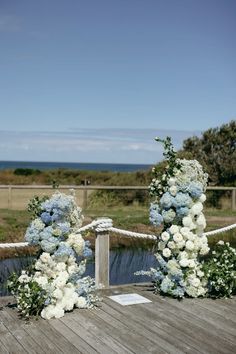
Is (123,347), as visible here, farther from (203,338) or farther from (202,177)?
(202,177)

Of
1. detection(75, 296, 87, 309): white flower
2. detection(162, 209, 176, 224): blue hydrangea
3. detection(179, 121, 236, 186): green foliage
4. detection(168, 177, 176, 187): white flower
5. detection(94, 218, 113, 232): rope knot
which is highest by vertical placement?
detection(179, 121, 236, 186): green foliage

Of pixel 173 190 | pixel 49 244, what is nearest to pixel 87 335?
pixel 49 244

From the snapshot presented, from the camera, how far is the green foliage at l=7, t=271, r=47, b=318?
18.2 ft

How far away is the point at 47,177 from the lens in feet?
125

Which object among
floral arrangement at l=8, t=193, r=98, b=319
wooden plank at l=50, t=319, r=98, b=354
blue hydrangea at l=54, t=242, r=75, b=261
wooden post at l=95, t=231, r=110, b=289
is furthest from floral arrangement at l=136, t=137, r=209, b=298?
wooden plank at l=50, t=319, r=98, b=354

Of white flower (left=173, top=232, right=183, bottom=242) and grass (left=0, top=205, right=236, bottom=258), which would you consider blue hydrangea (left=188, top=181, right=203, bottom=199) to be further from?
grass (left=0, top=205, right=236, bottom=258)

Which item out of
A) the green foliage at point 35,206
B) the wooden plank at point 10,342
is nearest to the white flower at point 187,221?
the green foliage at point 35,206

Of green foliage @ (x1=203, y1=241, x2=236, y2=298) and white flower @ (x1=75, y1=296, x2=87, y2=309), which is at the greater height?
green foliage @ (x1=203, y1=241, x2=236, y2=298)

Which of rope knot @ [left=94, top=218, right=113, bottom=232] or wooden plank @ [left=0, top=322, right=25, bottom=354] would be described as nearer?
wooden plank @ [left=0, top=322, right=25, bottom=354]

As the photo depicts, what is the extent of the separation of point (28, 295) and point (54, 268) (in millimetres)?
403

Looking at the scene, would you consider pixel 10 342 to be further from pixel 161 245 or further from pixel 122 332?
pixel 161 245

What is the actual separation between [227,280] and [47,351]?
271cm

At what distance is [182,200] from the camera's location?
21.0ft

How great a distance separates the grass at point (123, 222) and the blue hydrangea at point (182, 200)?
274 inches
